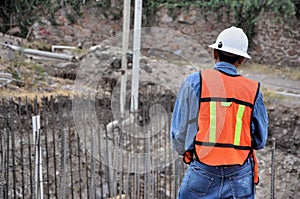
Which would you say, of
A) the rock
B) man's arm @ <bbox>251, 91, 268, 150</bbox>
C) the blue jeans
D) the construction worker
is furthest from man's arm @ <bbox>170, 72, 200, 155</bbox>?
the rock

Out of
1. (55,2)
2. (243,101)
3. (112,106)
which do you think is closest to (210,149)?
(243,101)

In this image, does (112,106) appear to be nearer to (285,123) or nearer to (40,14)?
(285,123)

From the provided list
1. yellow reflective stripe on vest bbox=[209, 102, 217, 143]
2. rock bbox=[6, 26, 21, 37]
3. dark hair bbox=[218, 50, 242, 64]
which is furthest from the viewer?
rock bbox=[6, 26, 21, 37]

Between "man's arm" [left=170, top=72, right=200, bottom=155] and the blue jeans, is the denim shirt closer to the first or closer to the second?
"man's arm" [left=170, top=72, right=200, bottom=155]

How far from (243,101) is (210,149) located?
9.8 inches

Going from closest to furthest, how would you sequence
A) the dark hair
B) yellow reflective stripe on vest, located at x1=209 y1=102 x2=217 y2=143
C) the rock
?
yellow reflective stripe on vest, located at x1=209 y1=102 x2=217 y2=143
the dark hair
the rock

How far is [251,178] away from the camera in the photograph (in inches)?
81.1

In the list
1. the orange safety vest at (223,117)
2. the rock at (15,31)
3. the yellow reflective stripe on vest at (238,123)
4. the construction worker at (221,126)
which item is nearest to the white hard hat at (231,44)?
the construction worker at (221,126)

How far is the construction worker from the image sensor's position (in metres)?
1.93

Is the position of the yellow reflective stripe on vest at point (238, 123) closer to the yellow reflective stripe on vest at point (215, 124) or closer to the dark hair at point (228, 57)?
the yellow reflective stripe on vest at point (215, 124)

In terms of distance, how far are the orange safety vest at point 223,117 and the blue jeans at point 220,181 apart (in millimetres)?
48

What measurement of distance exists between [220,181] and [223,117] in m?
0.29

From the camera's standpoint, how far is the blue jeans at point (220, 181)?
1.99m

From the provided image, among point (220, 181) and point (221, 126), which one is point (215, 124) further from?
point (220, 181)
